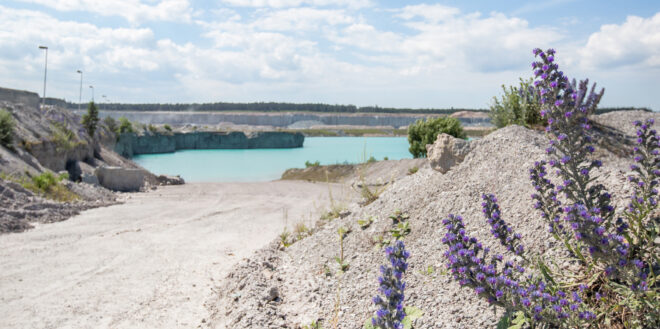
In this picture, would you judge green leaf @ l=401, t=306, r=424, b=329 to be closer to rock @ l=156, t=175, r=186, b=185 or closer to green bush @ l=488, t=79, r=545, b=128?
green bush @ l=488, t=79, r=545, b=128

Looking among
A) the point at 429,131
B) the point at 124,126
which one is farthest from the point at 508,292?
the point at 124,126

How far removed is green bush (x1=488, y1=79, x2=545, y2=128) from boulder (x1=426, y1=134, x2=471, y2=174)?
3587 mm

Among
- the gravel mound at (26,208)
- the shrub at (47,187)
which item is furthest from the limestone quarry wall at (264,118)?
the gravel mound at (26,208)

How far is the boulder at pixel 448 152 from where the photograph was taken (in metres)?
7.14

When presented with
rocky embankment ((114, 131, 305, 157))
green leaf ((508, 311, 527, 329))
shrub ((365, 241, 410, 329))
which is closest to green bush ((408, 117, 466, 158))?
green leaf ((508, 311, 527, 329))

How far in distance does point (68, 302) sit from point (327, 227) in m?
3.87

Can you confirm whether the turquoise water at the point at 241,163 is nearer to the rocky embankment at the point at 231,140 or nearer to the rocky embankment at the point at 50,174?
the rocky embankment at the point at 50,174

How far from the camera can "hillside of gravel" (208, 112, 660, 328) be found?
4348 millimetres

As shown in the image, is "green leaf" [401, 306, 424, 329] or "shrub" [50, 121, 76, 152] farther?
"shrub" [50, 121, 76, 152]

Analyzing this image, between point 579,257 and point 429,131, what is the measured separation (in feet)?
62.5

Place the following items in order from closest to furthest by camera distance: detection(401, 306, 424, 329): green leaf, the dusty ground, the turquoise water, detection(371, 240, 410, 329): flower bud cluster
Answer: detection(371, 240, 410, 329): flower bud cluster → detection(401, 306, 424, 329): green leaf → the dusty ground → the turquoise water

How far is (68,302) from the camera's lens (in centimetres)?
589

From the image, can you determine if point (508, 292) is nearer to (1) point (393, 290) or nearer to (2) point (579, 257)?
(2) point (579, 257)

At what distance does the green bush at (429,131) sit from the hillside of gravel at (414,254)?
12.7 meters
